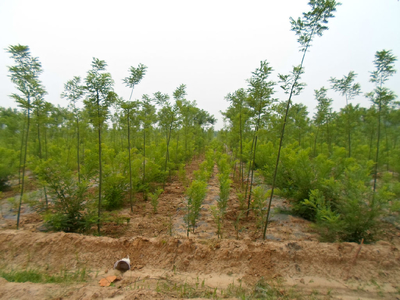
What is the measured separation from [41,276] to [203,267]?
8.63 ft

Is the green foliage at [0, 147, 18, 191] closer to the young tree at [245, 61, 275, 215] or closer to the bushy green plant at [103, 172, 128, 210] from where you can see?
the bushy green plant at [103, 172, 128, 210]

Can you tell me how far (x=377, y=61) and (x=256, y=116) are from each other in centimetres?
396

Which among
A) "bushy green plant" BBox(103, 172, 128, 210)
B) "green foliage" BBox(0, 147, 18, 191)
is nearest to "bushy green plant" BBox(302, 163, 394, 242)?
"bushy green plant" BBox(103, 172, 128, 210)

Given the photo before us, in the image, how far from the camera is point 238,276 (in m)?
3.22

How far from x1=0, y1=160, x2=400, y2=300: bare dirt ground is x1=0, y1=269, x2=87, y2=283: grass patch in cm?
10

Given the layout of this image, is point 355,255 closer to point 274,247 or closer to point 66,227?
point 274,247

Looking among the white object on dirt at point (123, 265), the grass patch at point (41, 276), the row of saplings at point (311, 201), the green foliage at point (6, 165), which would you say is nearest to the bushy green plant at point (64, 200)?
the row of saplings at point (311, 201)

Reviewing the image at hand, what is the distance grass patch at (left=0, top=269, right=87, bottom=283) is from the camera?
3.16 metres

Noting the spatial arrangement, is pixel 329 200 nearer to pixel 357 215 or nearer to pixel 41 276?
pixel 357 215

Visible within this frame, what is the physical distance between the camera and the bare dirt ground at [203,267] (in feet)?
9.29

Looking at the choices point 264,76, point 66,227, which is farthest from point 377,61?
point 66,227

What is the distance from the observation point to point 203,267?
3426mm

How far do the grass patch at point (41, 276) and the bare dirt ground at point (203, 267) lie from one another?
0.10m

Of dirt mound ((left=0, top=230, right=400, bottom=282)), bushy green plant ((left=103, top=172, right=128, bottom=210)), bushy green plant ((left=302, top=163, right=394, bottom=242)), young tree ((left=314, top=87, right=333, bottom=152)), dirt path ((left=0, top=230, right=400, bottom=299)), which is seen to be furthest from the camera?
young tree ((left=314, top=87, right=333, bottom=152))
